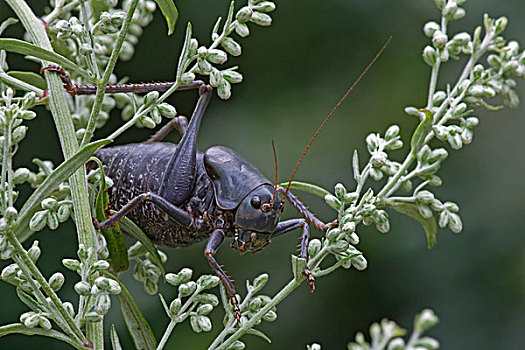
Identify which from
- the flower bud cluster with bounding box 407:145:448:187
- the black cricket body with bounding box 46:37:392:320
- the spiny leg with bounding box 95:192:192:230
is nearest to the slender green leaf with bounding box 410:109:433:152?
the flower bud cluster with bounding box 407:145:448:187

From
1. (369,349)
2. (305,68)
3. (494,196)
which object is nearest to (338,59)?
(305,68)

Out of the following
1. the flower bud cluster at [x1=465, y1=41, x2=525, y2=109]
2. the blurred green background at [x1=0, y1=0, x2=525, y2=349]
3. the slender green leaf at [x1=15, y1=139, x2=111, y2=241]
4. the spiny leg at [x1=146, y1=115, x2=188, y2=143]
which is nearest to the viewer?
the slender green leaf at [x1=15, y1=139, x2=111, y2=241]

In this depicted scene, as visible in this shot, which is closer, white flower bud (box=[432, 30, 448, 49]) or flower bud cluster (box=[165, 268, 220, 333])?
flower bud cluster (box=[165, 268, 220, 333])

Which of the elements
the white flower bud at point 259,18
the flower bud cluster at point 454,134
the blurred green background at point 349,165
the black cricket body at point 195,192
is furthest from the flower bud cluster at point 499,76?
the blurred green background at point 349,165

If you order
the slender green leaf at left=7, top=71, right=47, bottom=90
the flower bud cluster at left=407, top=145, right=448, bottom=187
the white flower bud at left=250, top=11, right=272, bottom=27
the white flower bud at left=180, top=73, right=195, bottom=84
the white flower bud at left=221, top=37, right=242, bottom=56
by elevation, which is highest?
the white flower bud at left=250, top=11, right=272, bottom=27

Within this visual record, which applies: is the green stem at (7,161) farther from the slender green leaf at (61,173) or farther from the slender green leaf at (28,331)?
the slender green leaf at (28,331)

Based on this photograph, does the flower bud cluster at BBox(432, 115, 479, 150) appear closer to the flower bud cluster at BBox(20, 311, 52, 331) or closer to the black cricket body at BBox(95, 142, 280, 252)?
the black cricket body at BBox(95, 142, 280, 252)

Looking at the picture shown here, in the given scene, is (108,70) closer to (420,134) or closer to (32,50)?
(32,50)
